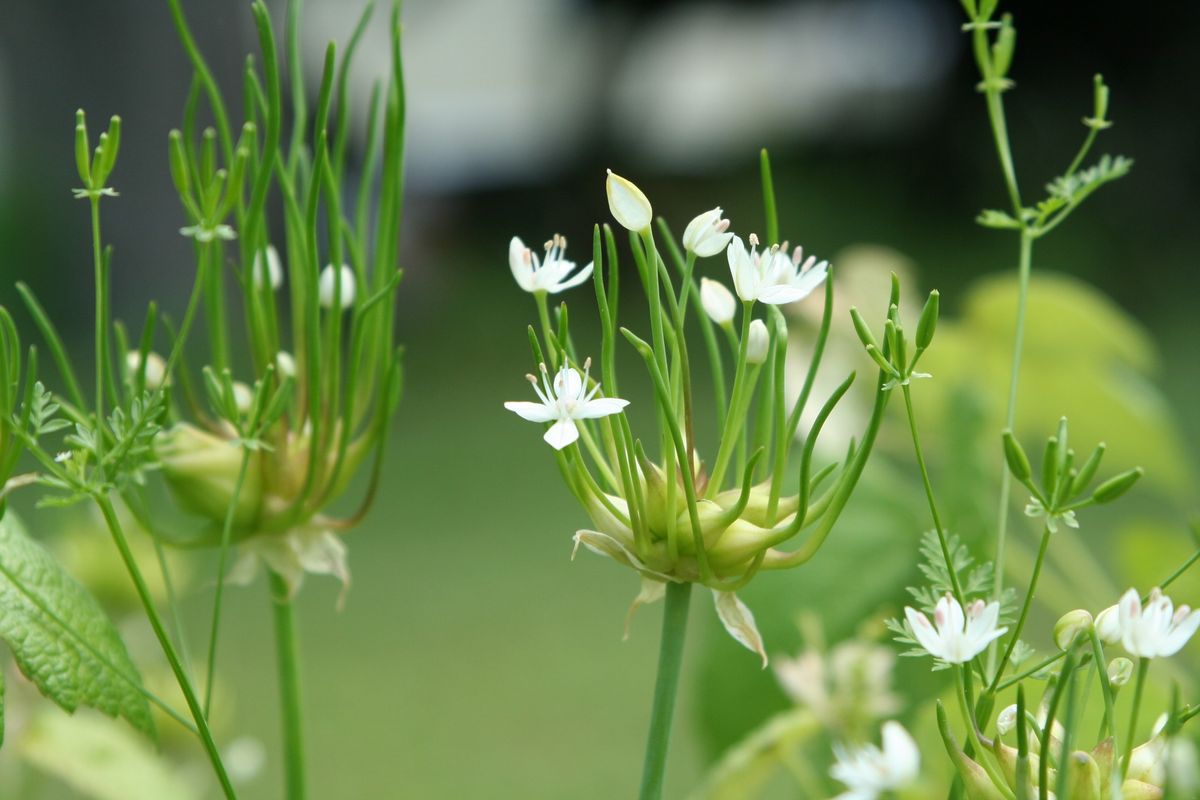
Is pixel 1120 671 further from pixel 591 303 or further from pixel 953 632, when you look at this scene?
pixel 591 303

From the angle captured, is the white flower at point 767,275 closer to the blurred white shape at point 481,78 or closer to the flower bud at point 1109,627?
the flower bud at point 1109,627

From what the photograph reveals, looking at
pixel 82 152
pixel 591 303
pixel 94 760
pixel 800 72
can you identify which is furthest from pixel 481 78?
pixel 82 152

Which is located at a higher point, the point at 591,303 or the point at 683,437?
the point at 683,437

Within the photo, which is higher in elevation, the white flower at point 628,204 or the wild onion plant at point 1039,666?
the white flower at point 628,204

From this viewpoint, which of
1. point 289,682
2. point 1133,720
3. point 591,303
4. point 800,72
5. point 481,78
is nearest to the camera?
point 1133,720

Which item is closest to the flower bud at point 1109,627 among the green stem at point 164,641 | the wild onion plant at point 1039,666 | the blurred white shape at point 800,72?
the wild onion plant at point 1039,666

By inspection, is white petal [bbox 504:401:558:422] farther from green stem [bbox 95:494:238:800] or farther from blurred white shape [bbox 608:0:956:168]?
blurred white shape [bbox 608:0:956:168]

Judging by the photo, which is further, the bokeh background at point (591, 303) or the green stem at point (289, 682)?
the bokeh background at point (591, 303)

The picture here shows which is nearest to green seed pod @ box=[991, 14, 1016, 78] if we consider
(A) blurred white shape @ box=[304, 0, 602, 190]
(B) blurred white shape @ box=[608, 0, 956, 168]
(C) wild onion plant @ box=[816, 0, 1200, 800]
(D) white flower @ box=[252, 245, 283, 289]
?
(C) wild onion plant @ box=[816, 0, 1200, 800]
